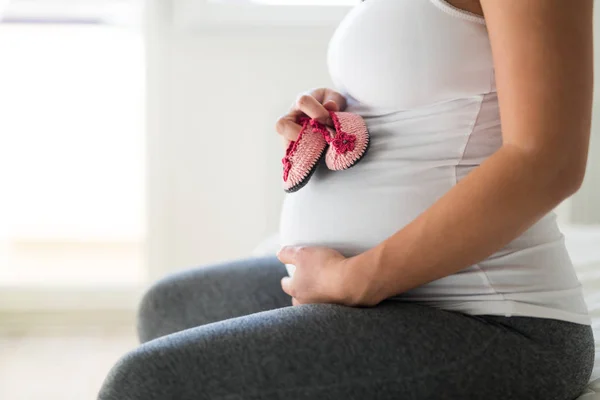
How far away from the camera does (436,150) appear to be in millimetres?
793

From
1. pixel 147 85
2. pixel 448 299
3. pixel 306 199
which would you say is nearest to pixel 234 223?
pixel 147 85

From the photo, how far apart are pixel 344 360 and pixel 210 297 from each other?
0.41 metres

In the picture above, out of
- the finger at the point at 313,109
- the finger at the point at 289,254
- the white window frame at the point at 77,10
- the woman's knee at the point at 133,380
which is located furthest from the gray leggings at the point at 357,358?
the white window frame at the point at 77,10

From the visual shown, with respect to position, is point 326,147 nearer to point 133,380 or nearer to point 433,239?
point 433,239

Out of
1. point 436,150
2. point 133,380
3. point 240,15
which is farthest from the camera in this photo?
point 240,15

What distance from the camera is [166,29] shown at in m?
2.09

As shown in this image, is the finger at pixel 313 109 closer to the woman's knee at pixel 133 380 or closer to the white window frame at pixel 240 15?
the woman's knee at pixel 133 380

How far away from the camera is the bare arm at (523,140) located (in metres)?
0.67

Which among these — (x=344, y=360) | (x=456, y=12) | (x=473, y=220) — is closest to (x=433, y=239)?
(x=473, y=220)

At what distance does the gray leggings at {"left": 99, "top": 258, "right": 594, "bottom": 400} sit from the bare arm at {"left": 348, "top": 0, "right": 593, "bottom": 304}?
0.24 ft

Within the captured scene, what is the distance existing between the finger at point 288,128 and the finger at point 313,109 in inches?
1.2

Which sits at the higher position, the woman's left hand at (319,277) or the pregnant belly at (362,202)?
the pregnant belly at (362,202)

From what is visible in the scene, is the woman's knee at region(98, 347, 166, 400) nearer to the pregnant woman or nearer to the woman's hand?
the pregnant woman

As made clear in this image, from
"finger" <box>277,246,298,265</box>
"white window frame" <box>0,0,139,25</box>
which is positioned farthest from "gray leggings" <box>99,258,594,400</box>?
"white window frame" <box>0,0,139,25</box>
